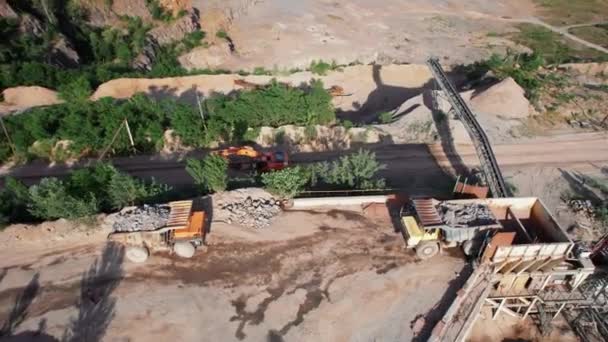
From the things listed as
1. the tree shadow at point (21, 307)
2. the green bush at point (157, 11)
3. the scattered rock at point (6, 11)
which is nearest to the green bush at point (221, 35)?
the green bush at point (157, 11)

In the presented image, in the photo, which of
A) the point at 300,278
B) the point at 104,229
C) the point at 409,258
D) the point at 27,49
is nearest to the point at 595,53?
the point at 409,258

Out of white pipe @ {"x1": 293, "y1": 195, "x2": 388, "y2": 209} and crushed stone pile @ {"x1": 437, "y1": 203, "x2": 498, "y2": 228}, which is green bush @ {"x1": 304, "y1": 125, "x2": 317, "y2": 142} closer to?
white pipe @ {"x1": 293, "y1": 195, "x2": 388, "y2": 209}

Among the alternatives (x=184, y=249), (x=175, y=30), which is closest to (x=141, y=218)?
(x=184, y=249)

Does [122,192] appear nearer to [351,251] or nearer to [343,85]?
[351,251]

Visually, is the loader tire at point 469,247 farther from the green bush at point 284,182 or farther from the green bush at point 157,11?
the green bush at point 157,11

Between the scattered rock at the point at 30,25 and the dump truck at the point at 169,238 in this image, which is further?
the scattered rock at the point at 30,25

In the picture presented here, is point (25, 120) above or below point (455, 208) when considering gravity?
below

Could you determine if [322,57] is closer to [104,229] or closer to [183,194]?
[183,194]

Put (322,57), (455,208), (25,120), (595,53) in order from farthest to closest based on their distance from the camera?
(595,53), (322,57), (25,120), (455,208)
